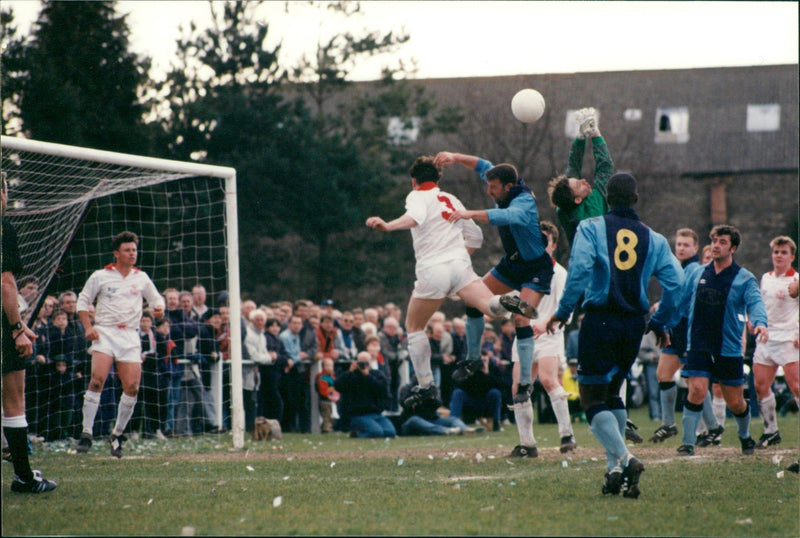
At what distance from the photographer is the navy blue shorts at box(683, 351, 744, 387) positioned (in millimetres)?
10469

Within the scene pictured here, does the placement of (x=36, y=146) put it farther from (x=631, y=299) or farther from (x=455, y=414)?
(x=455, y=414)

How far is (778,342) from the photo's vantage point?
12.9 metres

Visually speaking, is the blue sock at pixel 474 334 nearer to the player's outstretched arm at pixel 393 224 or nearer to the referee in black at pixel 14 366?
the player's outstretched arm at pixel 393 224

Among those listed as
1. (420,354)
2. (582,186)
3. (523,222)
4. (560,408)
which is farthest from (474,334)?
(582,186)

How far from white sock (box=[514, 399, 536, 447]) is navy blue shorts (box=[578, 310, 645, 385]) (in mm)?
3224

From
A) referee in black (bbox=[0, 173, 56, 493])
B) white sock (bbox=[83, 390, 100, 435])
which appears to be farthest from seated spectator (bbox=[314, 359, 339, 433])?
referee in black (bbox=[0, 173, 56, 493])

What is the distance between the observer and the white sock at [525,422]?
10648 millimetres

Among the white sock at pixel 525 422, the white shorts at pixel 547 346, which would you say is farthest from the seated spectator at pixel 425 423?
the white sock at pixel 525 422

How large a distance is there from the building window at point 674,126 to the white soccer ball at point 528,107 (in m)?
36.3

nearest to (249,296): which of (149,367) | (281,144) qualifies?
(281,144)

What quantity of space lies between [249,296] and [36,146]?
25373 mm

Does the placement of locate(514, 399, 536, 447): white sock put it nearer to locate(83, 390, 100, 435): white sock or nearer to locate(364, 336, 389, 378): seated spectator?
locate(83, 390, 100, 435): white sock

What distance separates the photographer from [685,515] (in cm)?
634

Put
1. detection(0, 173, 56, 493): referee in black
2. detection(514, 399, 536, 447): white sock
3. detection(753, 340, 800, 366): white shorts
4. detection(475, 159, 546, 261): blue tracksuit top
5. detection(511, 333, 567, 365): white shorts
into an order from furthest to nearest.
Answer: detection(753, 340, 800, 366): white shorts, detection(511, 333, 567, 365): white shorts, detection(514, 399, 536, 447): white sock, detection(475, 159, 546, 261): blue tracksuit top, detection(0, 173, 56, 493): referee in black
